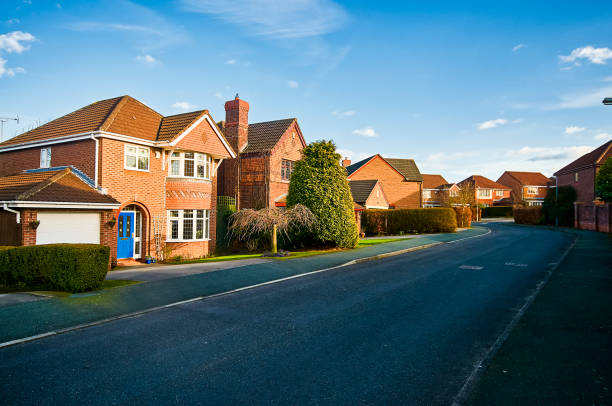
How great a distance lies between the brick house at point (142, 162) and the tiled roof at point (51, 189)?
722 millimetres

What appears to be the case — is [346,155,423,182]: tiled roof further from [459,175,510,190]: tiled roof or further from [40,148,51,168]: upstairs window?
[40,148,51,168]: upstairs window

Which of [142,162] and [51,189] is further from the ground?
[142,162]

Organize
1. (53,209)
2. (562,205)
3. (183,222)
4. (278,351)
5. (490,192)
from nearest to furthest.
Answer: (278,351) → (53,209) → (183,222) → (562,205) → (490,192)

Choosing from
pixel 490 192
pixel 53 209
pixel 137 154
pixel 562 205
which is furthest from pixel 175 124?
pixel 490 192

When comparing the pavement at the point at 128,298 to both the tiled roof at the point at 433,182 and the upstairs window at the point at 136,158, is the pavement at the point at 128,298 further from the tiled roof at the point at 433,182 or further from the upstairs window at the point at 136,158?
the tiled roof at the point at 433,182

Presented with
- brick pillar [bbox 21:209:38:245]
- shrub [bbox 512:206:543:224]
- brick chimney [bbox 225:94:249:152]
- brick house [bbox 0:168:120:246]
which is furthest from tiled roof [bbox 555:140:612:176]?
brick pillar [bbox 21:209:38:245]

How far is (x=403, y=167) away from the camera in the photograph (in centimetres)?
5959

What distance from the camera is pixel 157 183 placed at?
66.7ft

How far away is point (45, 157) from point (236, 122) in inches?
502

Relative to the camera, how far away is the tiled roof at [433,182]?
3327 inches

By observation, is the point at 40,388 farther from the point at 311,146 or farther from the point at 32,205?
the point at 311,146

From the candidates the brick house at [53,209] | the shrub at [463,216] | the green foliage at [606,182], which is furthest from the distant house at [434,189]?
the brick house at [53,209]

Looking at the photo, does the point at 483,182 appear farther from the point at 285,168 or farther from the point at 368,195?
the point at 285,168

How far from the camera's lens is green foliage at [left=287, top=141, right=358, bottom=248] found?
20.7m
